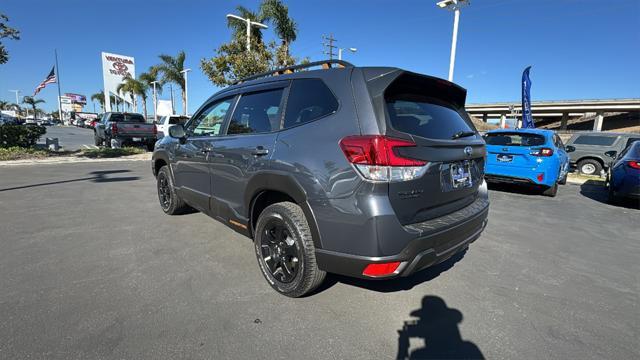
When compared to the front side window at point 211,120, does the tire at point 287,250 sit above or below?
below

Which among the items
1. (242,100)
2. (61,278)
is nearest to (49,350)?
(61,278)

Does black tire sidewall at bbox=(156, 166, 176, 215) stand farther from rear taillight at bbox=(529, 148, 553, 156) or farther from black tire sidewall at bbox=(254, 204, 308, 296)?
rear taillight at bbox=(529, 148, 553, 156)

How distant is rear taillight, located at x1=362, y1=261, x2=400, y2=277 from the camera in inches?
82.3

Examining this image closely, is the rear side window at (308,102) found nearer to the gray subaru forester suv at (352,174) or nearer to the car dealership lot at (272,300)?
the gray subaru forester suv at (352,174)

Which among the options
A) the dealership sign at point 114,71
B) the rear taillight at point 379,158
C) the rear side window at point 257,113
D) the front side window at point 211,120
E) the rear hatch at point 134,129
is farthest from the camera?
the dealership sign at point 114,71

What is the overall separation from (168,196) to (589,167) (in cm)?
1340

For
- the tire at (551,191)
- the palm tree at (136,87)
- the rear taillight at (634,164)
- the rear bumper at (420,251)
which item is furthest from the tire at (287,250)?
the palm tree at (136,87)

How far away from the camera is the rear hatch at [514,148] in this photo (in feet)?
21.4

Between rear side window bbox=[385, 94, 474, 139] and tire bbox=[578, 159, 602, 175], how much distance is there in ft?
37.9

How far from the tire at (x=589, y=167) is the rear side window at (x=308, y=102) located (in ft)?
42.0

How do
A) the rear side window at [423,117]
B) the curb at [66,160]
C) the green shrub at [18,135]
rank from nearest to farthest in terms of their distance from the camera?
the rear side window at [423,117] → the curb at [66,160] → the green shrub at [18,135]

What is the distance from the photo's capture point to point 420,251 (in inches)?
84.4

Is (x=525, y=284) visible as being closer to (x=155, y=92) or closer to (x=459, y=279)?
(x=459, y=279)

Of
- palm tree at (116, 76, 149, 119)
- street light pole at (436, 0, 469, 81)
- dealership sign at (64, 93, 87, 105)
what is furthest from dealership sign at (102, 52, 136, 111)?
dealership sign at (64, 93, 87, 105)
